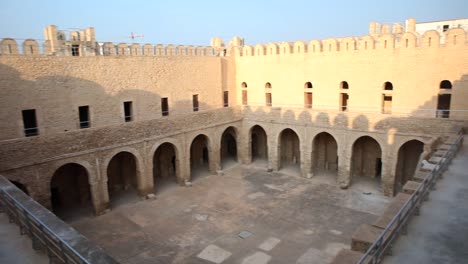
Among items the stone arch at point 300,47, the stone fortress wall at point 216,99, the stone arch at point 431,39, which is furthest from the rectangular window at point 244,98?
the stone arch at point 431,39

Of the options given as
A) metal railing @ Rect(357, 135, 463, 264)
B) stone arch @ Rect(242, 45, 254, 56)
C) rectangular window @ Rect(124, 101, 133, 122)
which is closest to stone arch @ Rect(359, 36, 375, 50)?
stone arch @ Rect(242, 45, 254, 56)

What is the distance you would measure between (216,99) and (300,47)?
19.8 feet

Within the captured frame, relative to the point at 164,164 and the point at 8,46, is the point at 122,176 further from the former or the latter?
the point at 8,46

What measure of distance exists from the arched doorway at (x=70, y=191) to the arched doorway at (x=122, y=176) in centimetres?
140

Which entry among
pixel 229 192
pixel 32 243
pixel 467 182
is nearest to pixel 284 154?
pixel 229 192

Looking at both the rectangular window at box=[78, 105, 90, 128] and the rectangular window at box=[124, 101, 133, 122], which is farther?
the rectangular window at box=[124, 101, 133, 122]

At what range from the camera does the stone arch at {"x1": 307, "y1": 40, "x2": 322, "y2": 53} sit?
Answer: 18.2 meters

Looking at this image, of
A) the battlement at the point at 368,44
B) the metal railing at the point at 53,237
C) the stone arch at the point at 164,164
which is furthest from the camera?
the stone arch at the point at 164,164

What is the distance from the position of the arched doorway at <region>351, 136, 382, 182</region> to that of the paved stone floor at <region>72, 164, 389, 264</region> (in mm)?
1268

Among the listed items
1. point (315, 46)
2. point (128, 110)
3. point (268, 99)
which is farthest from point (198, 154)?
point (315, 46)

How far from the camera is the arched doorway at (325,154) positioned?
1959 cm

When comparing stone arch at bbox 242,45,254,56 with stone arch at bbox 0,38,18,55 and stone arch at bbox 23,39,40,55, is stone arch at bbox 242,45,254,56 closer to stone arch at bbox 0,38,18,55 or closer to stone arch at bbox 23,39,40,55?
stone arch at bbox 23,39,40,55

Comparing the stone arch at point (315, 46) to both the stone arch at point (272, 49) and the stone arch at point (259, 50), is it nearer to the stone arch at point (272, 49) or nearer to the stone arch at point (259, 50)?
the stone arch at point (272, 49)

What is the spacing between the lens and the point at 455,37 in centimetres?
1404
